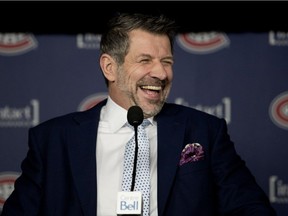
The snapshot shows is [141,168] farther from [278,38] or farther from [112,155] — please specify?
[278,38]

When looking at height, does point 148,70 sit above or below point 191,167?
above

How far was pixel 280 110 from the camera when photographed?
2.64 m

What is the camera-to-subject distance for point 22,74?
271 cm

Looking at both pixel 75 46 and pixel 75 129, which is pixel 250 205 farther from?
pixel 75 46

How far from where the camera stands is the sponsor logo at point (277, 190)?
2.64 metres

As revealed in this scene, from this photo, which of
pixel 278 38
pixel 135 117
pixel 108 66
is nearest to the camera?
pixel 135 117

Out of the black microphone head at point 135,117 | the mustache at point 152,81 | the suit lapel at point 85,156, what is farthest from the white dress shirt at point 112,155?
the black microphone head at point 135,117

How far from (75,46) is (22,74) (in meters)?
0.27

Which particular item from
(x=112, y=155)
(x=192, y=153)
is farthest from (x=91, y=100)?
(x=192, y=153)

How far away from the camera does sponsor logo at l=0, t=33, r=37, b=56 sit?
2686 mm

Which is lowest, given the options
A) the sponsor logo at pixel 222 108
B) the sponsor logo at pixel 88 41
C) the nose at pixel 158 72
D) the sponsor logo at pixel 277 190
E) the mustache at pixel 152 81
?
the sponsor logo at pixel 277 190

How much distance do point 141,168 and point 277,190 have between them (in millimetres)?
953

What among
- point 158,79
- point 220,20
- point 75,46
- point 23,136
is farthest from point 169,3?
point 23,136

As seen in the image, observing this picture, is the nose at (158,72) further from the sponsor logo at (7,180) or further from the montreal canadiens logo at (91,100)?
the sponsor logo at (7,180)
